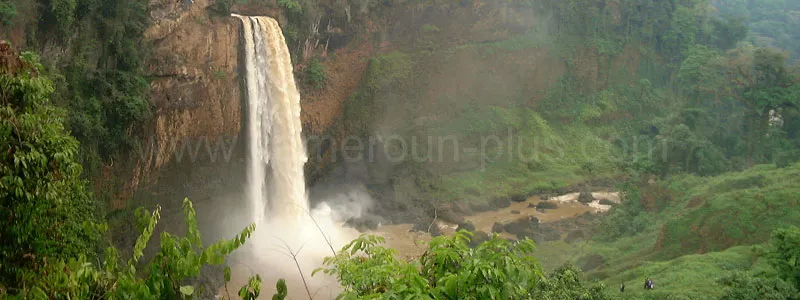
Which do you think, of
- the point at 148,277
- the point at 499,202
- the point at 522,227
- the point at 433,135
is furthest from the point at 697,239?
the point at 148,277

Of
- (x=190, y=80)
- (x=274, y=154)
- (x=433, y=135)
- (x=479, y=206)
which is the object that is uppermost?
(x=190, y=80)

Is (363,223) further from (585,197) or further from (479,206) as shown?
(585,197)

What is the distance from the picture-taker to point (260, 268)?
75.5 feet

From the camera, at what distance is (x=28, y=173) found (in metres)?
6.14

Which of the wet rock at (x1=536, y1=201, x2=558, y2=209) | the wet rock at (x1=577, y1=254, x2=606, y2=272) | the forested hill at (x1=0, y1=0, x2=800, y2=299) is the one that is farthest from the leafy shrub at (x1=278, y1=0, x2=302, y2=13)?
the wet rock at (x1=577, y1=254, x2=606, y2=272)

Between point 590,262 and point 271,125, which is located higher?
point 271,125

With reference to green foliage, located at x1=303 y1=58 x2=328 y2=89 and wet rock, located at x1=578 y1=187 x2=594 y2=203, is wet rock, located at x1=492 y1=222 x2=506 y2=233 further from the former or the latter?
green foliage, located at x1=303 y1=58 x2=328 y2=89

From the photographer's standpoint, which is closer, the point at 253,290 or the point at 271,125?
the point at 253,290

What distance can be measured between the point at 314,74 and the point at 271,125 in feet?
15.2

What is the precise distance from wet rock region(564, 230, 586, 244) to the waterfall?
36.4 ft

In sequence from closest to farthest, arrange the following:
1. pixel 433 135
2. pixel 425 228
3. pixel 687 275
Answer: pixel 687 275
pixel 425 228
pixel 433 135

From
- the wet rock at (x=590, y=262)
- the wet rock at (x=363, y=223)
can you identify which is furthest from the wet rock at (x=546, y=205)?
the wet rock at (x=363, y=223)

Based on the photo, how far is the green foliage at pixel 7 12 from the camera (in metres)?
16.4

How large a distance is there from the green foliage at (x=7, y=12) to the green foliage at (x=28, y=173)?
11615 millimetres
